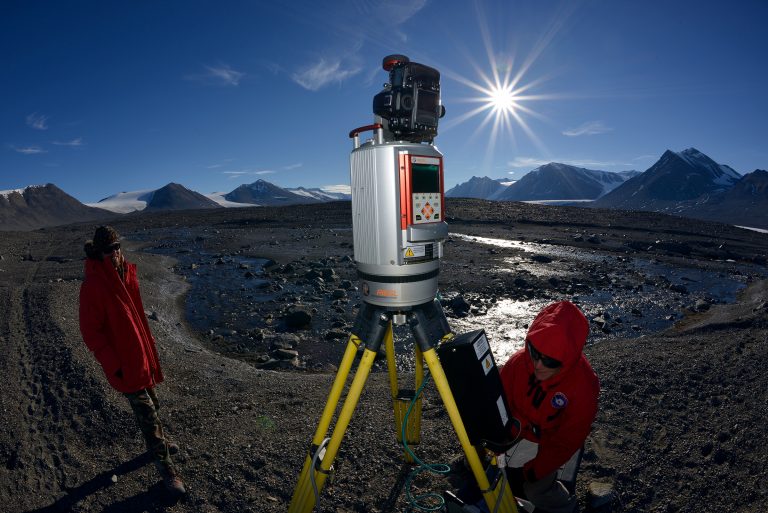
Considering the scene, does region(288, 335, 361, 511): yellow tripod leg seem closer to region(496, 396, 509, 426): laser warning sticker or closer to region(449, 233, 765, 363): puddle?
region(496, 396, 509, 426): laser warning sticker

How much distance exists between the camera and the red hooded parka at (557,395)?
2924mm

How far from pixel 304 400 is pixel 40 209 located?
168 metres

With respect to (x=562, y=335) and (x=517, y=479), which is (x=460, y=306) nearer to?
(x=517, y=479)

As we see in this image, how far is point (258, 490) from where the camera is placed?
393 cm

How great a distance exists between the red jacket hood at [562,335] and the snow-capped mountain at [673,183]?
563ft

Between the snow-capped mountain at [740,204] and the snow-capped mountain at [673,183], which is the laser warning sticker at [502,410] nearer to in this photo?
the snow-capped mountain at [740,204]

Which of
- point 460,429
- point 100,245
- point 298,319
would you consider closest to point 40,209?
point 298,319

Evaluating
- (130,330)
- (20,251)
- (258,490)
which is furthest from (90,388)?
(20,251)

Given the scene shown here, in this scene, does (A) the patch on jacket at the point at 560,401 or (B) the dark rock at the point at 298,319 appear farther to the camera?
(B) the dark rock at the point at 298,319

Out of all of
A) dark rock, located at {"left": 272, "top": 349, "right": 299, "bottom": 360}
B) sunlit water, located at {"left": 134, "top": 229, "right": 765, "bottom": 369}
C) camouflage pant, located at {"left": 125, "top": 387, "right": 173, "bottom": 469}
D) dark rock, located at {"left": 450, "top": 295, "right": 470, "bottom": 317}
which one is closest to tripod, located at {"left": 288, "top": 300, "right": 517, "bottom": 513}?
camouflage pant, located at {"left": 125, "top": 387, "right": 173, "bottom": 469}

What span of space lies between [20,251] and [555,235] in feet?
120

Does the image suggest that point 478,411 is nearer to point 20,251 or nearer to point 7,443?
point 7,443

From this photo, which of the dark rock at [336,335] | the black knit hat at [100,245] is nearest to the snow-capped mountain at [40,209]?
the dark rock at [336,335]

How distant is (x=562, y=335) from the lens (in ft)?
9.52
